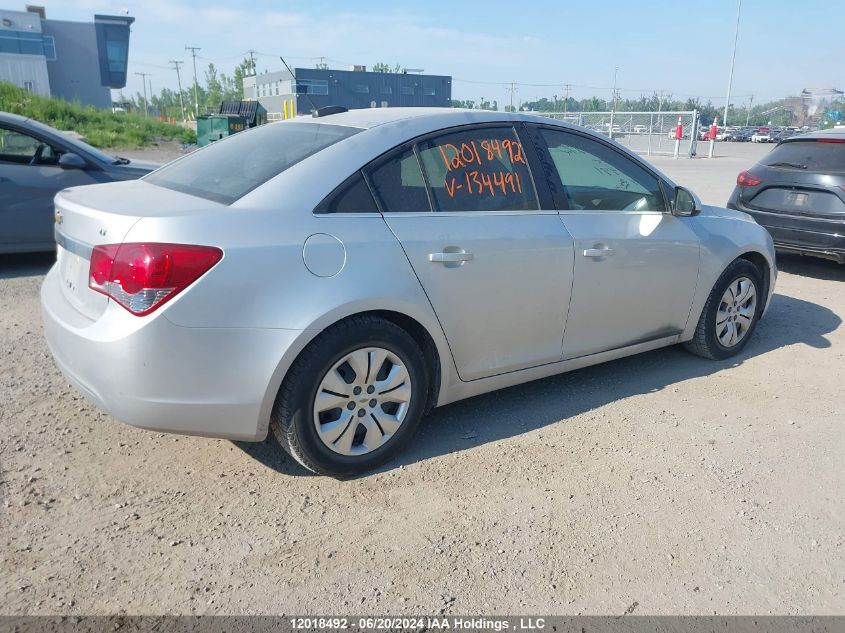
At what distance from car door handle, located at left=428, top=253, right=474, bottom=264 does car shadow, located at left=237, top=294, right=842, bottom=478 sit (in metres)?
0.98

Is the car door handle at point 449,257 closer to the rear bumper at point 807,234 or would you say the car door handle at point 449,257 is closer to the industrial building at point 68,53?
the rear bumper at point 807,234

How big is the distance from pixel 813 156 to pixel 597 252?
4.63 m

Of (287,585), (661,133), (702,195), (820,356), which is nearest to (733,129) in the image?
(661,133)

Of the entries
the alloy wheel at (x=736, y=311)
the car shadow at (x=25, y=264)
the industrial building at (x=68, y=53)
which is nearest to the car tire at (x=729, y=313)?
the alloy wheel at (x=736, y=311)

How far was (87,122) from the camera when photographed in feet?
112

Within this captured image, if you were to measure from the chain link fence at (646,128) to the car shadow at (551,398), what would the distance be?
2734cm

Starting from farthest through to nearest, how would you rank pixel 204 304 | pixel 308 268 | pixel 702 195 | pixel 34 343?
pixel 702 195 → pixel 34 343 → pixel 308 268 → pixel 204 304

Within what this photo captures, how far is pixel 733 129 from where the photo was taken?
62125 mm

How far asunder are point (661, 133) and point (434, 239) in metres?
31.7

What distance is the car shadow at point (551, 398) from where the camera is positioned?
3553mm

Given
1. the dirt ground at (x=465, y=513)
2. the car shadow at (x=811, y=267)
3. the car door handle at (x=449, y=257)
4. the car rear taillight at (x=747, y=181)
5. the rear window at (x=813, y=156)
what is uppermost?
the rear window at (x=813, y=156)

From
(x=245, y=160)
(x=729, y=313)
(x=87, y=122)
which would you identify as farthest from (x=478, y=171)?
(x=87, y=122)

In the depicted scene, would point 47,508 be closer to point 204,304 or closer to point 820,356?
point 204,304

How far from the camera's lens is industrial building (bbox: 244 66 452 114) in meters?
54.3
